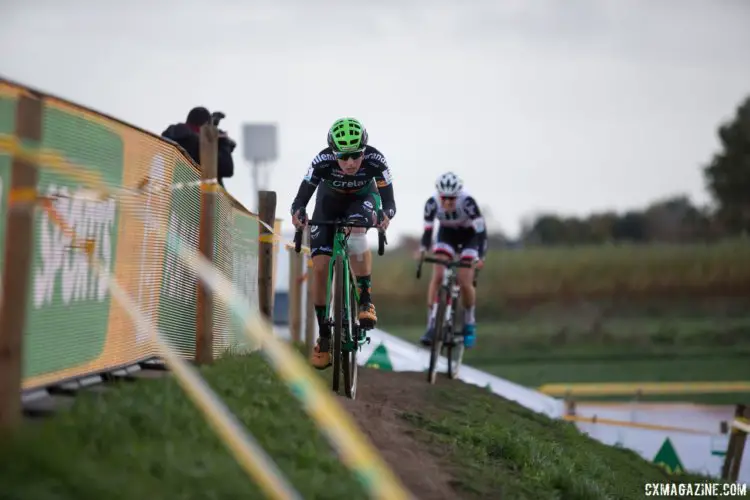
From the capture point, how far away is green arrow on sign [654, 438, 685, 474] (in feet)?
53.6

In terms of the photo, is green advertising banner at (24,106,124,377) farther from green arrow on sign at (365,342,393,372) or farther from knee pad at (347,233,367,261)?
green arrow on sign at (365,342,393,372)

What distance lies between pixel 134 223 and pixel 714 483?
7.67m

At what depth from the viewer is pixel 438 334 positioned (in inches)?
583

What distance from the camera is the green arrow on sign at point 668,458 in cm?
1634

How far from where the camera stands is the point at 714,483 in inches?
562

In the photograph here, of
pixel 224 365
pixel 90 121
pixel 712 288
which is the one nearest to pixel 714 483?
pixel 224 365

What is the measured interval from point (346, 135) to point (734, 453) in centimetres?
779

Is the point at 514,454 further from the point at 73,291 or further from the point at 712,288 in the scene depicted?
the point at 712,288

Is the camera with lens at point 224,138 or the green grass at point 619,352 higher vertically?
the camera with lens at point 224,138

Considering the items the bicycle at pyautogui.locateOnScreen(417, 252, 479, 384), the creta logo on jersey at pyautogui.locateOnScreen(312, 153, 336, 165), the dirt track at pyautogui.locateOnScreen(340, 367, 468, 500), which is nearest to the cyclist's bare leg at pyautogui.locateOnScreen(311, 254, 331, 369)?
the dirt track at pyautogui.locateOnScreen(340, 367, 468, 500)

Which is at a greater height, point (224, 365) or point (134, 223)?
point (134, 223)

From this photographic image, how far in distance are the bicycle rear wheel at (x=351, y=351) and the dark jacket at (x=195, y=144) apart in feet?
8.88

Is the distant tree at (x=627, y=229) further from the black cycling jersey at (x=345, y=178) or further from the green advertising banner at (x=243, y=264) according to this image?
the black cycling jersey at (x=345, y=178)

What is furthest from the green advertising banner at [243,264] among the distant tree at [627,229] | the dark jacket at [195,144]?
the distant tree at [627,229]
